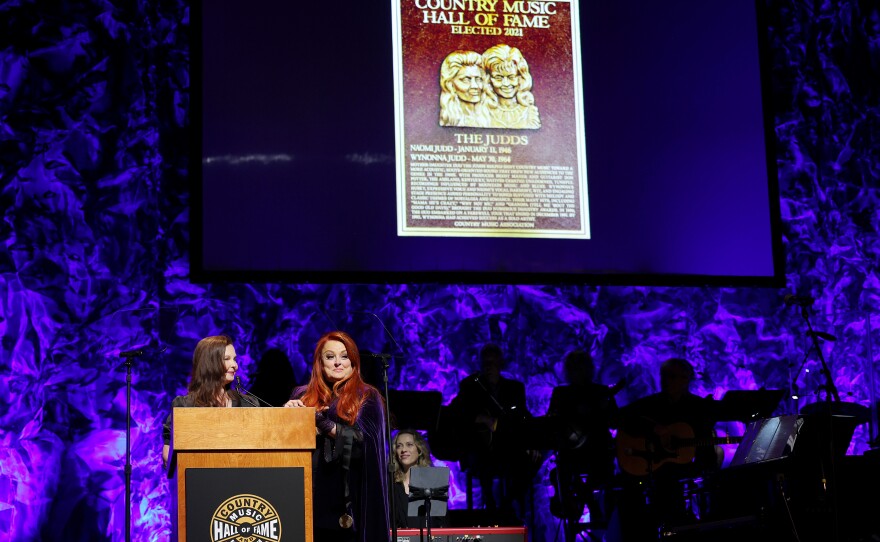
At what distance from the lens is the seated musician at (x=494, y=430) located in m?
6.45

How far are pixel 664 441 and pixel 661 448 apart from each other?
6 cm

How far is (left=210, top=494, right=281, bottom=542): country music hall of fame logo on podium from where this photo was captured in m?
3.54

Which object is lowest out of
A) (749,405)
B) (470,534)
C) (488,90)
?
(470,534)

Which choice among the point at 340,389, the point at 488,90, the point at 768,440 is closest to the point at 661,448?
the point at 768,440

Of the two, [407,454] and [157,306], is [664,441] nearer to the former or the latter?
[407,454]

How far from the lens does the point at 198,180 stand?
22.6ft

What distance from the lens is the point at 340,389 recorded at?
4.44m

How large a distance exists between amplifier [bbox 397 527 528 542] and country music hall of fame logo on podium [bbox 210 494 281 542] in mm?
1826

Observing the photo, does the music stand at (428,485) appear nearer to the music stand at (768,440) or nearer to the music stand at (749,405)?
the music stand at (768,440)

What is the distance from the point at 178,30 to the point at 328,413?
3.73 m

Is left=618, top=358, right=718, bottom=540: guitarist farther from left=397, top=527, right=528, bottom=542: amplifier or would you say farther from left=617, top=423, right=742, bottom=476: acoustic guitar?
left=397, top=527, right=528, bottom=542: amplifier

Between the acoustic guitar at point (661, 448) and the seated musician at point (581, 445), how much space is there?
9 cm

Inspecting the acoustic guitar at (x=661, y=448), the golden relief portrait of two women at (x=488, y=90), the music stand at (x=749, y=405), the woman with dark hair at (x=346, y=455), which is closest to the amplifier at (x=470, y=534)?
the woman with dark hair at (x=346, y=455)

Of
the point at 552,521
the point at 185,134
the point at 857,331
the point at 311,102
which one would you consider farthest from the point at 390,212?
the point at 857,331
